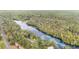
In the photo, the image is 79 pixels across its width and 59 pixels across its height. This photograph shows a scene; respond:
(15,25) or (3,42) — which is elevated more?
(15,25)
